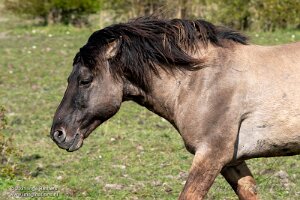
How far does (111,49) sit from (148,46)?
323 mm

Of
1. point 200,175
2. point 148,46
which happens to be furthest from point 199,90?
point 200,175

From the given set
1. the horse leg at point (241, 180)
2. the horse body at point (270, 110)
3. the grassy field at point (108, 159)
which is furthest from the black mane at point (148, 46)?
the grassy field at point (108, 159)

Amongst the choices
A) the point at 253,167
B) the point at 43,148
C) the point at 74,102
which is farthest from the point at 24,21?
the point at 74,102

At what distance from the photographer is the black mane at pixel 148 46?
20.7 ft

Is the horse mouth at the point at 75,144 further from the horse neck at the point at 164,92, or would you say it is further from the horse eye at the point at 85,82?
the horse neck at the point at 164,92

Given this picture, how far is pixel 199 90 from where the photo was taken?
617cm

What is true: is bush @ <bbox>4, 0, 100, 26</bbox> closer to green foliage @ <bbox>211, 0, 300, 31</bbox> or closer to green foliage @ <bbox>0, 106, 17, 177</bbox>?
green foliage @ <bbox>211, 0, 300, 31</bbox>

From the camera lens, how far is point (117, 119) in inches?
490

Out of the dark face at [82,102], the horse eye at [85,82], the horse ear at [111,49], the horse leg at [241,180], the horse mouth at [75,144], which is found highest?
the horse ear at [111,49]

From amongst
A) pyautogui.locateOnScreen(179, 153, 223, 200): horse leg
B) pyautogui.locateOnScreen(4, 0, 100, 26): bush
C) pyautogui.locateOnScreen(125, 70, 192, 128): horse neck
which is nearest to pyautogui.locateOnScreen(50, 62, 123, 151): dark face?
pyautogui.locateOnScreen(125, 70, 192, 128): horse neck

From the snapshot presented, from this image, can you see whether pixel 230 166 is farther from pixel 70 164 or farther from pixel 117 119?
pixel 117 119

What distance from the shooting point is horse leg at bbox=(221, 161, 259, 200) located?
658cm

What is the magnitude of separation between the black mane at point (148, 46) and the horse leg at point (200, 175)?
0.83m

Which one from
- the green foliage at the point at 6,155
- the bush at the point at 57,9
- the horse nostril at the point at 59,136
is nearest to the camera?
the horse nostril at the point at 59,136
